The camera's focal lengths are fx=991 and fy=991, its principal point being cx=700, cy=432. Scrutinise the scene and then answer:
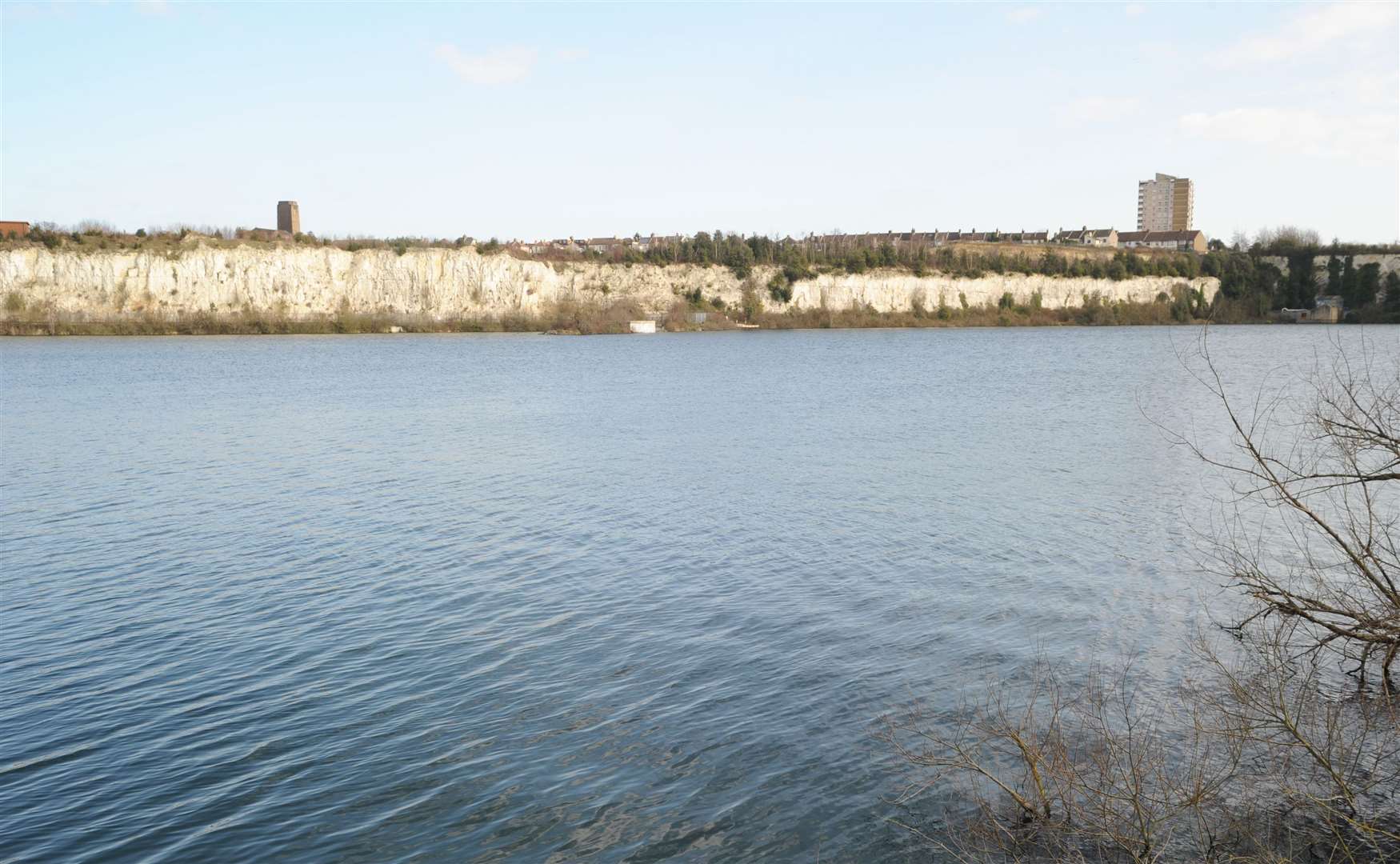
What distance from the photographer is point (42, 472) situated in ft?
74.2

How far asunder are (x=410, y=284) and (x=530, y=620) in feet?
341

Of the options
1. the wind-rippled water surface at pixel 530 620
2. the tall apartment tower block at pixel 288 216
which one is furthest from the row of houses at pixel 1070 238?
the wind-rippled water surface at pixel 530 620

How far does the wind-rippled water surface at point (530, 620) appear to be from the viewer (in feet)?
24.8

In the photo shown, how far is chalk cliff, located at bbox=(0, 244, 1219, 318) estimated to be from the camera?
97062 millimetres

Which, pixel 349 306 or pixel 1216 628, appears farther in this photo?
pixel 349 306

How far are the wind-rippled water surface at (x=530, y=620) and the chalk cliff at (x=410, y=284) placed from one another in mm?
77130

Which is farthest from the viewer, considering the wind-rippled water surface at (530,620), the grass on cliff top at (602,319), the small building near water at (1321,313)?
the small building near water at (1321,313)

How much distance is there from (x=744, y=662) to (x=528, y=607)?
133 inches

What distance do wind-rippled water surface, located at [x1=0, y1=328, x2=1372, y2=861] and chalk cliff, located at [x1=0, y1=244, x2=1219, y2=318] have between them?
253 feet

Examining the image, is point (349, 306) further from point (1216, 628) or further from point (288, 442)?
point (1216, 628)

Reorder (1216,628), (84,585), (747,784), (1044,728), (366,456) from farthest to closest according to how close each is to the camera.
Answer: (366,456), (84,585), (1216,628), (1044,728), (747,784)

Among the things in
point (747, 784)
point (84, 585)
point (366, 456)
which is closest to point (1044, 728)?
point (747, 784)

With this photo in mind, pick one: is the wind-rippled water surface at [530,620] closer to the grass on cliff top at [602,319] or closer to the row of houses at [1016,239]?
the grass on cliff top at [602,319]

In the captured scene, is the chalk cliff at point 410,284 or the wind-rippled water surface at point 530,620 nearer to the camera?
the wind-rippled water surface at point 530,620
